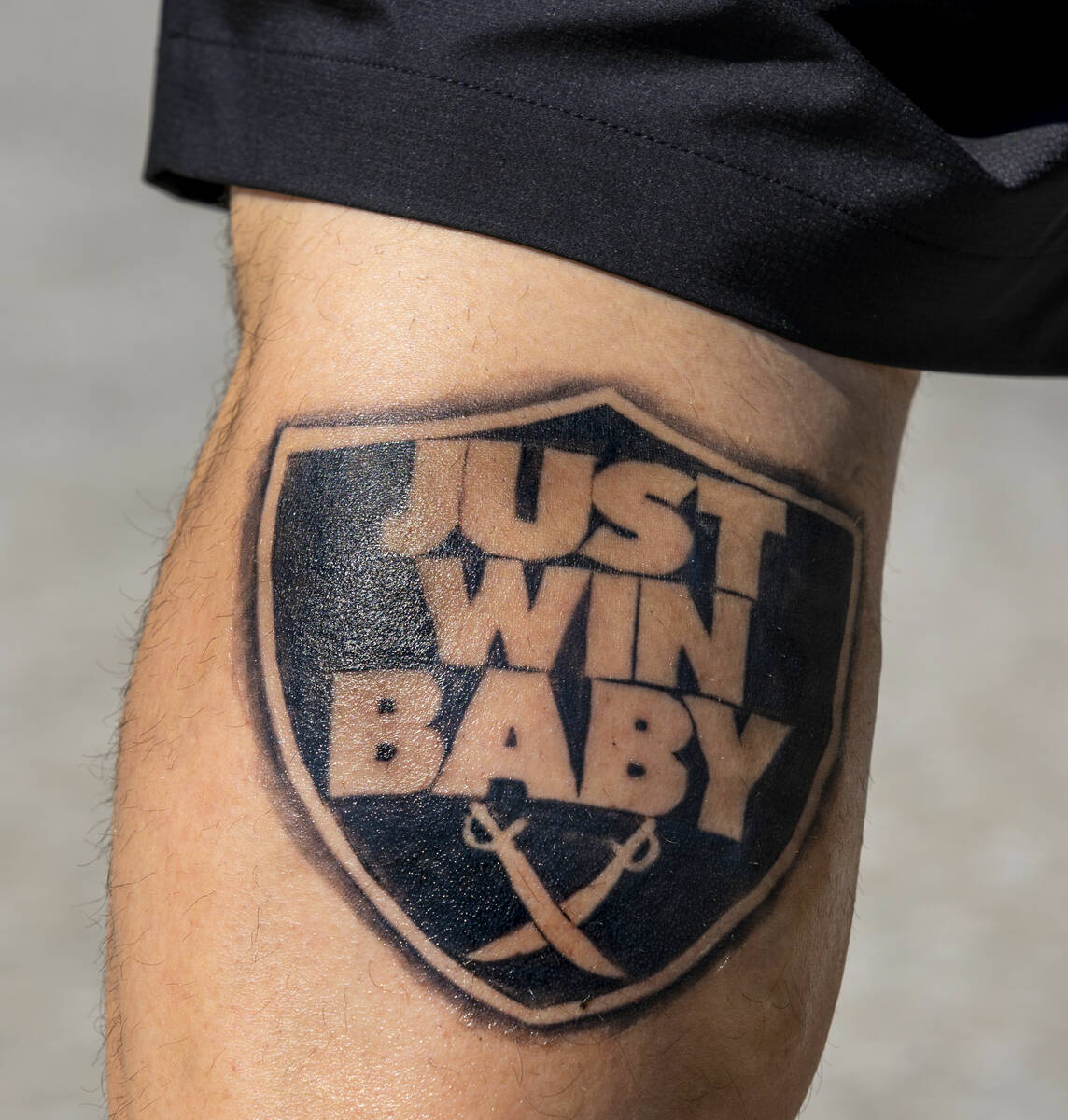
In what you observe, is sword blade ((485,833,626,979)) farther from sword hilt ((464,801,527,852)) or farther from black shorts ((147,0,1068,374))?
black shorts ((147,0,1068,374))

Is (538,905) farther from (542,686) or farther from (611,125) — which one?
(611,125)

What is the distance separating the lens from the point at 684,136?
3.32ft

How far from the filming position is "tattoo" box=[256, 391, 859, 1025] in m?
0.92

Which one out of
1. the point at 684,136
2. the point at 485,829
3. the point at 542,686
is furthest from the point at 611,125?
the point at 485,829

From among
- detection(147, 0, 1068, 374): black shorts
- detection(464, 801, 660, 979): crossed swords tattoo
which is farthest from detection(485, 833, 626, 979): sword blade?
detection(147, 0, 1068, 374): black shorts

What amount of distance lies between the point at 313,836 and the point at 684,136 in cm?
59

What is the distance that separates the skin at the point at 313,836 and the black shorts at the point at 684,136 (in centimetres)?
3

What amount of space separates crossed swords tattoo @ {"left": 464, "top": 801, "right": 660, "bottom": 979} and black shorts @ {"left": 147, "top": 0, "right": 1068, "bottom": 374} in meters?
0.43

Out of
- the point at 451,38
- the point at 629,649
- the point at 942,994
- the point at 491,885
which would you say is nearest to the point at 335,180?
the point at 451,38

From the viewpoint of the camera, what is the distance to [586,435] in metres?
0.99

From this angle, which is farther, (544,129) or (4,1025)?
(4,1025)

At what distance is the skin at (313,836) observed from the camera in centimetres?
90

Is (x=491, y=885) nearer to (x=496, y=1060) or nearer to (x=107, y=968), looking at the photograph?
(x=496, y=1060)

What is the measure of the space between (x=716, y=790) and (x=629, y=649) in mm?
122
